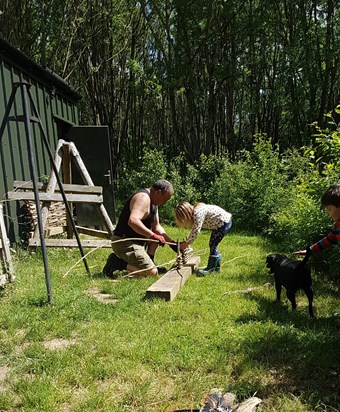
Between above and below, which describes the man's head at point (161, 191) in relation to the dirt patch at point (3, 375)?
above

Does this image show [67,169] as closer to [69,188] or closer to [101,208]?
[69,188]

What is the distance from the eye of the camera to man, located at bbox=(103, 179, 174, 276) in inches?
224

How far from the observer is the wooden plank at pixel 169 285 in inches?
179

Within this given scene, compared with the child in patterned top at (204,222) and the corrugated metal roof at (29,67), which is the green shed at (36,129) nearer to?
the corrugated metal roof at (29,67)

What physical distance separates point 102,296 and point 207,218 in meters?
1.94

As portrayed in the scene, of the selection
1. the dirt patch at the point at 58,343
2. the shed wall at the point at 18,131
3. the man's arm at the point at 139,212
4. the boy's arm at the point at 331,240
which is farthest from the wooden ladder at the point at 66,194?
the boy's arm at the point at 331,240

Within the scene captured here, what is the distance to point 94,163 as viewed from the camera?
10.1 meters

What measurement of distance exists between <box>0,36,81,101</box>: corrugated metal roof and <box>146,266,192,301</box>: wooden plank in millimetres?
4814

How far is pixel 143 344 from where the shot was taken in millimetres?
3404

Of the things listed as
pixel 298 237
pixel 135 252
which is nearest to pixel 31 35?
pixel 135 252

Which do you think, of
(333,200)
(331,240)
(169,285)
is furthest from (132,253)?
(333,200)

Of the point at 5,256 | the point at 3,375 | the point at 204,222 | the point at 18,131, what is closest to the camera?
the point at 3,375

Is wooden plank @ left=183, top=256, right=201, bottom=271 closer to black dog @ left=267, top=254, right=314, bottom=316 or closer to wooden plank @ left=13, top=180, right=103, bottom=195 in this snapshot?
black dog @ left=267, top=254, right=314, bottom=316

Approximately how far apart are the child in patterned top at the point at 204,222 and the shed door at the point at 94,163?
4.51 m
